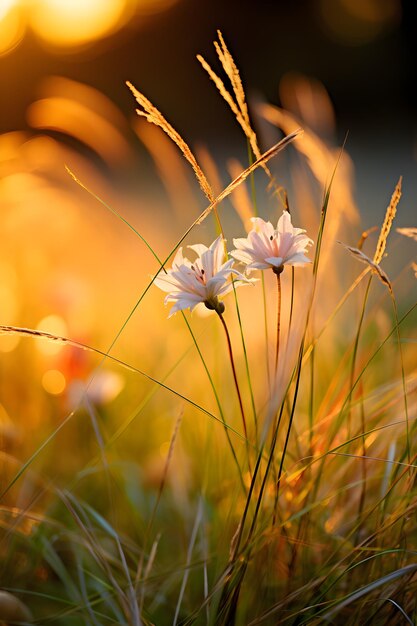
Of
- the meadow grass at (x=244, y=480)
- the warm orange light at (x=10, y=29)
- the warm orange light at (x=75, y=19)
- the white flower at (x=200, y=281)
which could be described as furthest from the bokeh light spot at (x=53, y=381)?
the warm orange light at (x=75, y=19)

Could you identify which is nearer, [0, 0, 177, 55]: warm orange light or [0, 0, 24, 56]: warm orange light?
[0, 0, 24, 56]: warm orange light

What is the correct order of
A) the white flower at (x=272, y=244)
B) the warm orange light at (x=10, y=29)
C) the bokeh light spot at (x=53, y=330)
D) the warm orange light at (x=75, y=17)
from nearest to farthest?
the white flower at (x=272, y=244) < the bokeh light spot at (x=53, y=330) < the warm orange light at (x=10, y=29) < the warm orange light at (x=75, y=17)

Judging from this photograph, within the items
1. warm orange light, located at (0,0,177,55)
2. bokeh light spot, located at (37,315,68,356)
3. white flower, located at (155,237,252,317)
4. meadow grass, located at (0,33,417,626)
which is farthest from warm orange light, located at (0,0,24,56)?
white flower, located at (155,237,252,317)

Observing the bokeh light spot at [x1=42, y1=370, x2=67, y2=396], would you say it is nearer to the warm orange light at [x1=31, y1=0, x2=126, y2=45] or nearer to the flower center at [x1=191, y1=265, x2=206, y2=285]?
the flower center at [x1=191, y1=265, x2=206, y2=285]

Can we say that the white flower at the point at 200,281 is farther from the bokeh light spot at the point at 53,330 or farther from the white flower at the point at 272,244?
the bokeh light spot at the point at 53,330

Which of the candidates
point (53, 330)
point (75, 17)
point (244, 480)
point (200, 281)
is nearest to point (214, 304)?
point (200, 281)
